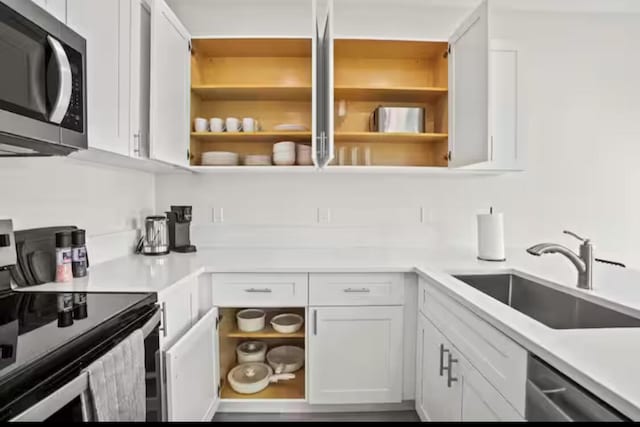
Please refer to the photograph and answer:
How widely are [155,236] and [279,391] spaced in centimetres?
113

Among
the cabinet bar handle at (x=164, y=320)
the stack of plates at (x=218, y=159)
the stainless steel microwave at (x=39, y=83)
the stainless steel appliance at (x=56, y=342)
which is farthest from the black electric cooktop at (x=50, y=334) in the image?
the stack of plates at (x=218, y=159)

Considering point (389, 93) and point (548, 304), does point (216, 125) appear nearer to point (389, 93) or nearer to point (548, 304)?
point (389, 93)

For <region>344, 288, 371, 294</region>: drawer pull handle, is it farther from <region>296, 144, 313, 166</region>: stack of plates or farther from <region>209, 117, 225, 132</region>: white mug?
<region>209, 117, 225, 132</region>: white mug

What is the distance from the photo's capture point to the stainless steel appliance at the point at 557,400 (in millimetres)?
691

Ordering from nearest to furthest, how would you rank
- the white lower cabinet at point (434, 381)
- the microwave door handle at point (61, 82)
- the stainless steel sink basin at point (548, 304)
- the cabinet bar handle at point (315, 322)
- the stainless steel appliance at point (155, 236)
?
1. the microwave door handle at point (61, 82)
2. the stainless steel sink basin at point (548, 304)
3. the white lower cabinet at point (434, 381)
4. the cabinet bar handle at point (315, 322)
5. the stainless steel appliance at point (155, 236)

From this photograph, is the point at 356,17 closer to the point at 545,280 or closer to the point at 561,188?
the point at 561,188

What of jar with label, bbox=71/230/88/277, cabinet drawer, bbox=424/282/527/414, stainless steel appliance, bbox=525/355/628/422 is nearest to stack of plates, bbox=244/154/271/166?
jar with label, bbox=71/230/88/277

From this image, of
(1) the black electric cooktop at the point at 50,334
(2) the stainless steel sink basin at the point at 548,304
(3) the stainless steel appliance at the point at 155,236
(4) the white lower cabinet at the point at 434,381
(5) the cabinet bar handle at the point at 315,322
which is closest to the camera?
(1) the black electric cooktop at the point at 50,334

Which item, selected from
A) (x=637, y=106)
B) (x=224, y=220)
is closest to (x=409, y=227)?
(x=224, y=220)

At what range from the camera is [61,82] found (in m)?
1.00

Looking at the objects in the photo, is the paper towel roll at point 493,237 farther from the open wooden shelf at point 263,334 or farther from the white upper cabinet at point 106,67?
the white upper cabinet at point 106,67

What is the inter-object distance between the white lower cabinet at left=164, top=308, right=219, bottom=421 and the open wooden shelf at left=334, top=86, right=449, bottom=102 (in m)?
1.51

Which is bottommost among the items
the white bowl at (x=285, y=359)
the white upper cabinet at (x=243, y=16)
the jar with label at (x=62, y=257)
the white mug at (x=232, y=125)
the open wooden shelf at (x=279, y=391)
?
the open wooden shelf at (x=279, y=391)

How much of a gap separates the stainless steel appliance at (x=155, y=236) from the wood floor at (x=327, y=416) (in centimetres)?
97
